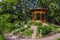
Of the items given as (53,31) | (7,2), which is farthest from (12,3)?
(53,31)

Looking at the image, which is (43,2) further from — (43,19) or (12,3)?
(12,3)

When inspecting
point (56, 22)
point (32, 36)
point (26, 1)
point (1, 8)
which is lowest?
point (32, 36)

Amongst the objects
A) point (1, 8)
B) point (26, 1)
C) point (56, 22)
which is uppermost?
point (26, 1)

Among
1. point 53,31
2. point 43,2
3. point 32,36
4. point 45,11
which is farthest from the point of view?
point 43,2

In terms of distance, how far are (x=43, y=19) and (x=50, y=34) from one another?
1067cm

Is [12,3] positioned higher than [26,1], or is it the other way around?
[26,1]

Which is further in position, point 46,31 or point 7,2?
point 7,2

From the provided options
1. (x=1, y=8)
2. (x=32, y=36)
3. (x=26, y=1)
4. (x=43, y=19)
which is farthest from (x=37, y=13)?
(x=32, y=36)

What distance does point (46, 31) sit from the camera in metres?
20.6

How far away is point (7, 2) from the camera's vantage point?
102ft

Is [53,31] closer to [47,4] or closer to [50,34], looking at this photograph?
[50,34]

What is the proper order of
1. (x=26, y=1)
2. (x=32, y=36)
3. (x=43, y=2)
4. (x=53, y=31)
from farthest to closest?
(x=26, y=1)
(x=43, y=2)
(x=53, y=31)
(x=32, y=36)

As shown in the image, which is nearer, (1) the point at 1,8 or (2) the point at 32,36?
(2) the point at 32,36

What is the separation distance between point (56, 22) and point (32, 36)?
487 inches
